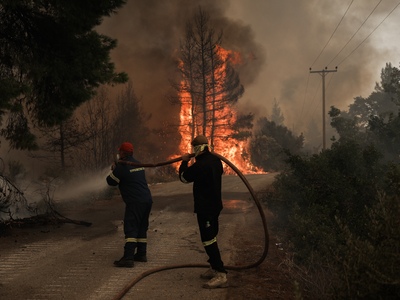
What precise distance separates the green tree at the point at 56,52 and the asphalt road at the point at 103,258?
3.10 meters

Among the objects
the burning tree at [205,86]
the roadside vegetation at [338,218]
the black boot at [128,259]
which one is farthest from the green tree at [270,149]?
the black boot at [128,259]

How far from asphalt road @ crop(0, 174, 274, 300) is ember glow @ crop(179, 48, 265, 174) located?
2216cm

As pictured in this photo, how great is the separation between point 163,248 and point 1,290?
9.58 feet

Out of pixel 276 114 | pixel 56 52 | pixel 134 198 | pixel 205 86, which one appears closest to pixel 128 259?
pixel 134 198

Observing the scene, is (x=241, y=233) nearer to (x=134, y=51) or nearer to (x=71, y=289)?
(x=71, y=289)

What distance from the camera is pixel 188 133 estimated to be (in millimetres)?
33812

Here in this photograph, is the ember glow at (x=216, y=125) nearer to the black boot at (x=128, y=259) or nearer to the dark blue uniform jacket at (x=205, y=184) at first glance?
the black boot at (x=128, y=259)

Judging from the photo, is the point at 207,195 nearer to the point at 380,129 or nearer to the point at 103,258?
the point at 103,258

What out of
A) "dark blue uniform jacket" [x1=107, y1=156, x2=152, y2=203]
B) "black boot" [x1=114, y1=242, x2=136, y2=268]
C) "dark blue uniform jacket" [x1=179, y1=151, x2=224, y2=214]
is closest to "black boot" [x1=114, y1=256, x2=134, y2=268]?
"black boot" [x1=114, y1=242, x2=136, y2=268]

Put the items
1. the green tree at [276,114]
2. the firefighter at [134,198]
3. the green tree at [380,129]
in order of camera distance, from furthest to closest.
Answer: the green tree at [276,114], the green tree at [380,129], the firefighter at [134,198]

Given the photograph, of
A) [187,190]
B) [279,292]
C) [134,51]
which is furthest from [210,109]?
[279,292]

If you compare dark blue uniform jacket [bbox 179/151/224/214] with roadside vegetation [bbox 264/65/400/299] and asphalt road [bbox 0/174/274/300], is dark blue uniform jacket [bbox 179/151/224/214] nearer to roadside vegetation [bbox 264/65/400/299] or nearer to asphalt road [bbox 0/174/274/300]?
asphalt road [bbox 0/174/274/300]

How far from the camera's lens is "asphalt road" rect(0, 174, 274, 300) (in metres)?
5.04

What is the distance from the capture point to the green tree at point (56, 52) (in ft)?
30.6
